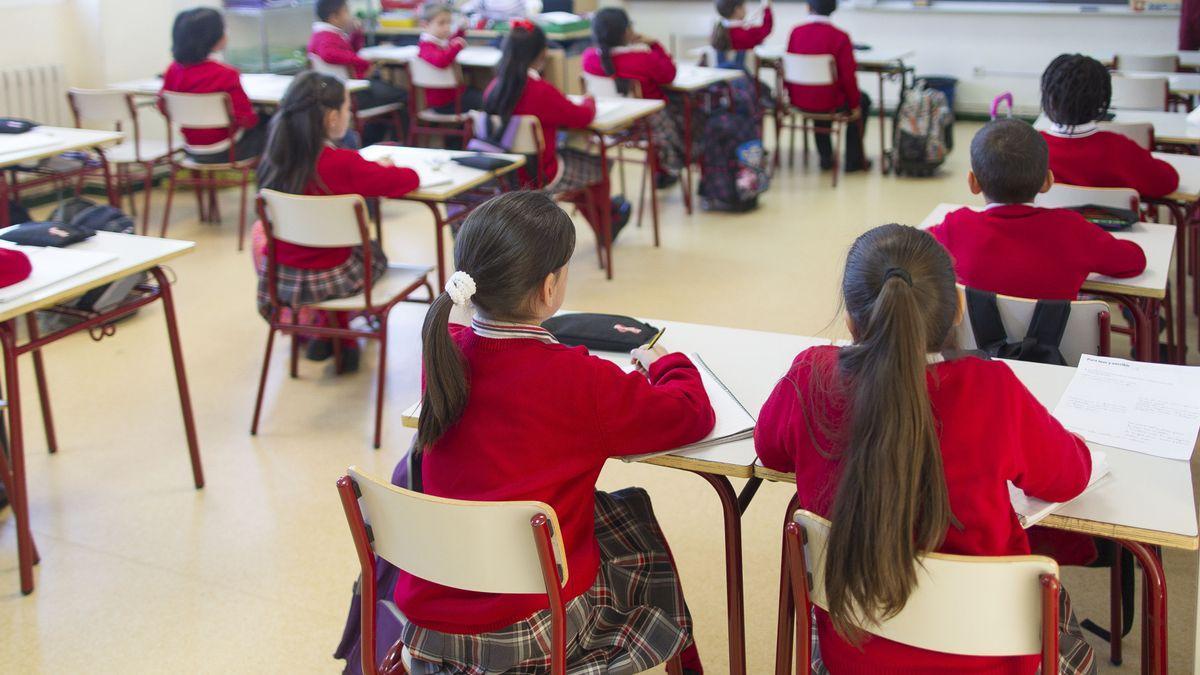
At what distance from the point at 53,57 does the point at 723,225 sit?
3.54 m

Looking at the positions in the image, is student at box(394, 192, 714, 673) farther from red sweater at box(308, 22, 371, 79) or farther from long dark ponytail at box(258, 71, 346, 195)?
red sweater at box(308, 22, 371, 79)

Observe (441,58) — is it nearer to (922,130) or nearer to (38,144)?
(38,144)

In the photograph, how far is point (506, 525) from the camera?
148cm

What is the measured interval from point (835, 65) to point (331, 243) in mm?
3464

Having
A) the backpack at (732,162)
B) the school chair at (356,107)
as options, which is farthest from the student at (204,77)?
the backpack at (732,162)

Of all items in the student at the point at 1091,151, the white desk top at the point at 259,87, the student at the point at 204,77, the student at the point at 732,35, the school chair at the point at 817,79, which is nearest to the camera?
the student at the point at 1091,151

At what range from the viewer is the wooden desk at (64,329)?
95.0 inches

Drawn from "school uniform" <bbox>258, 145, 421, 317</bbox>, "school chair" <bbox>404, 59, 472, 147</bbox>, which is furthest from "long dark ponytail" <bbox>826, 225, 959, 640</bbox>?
"school chair" <bbox>404, 59, 472, 147</bbox>

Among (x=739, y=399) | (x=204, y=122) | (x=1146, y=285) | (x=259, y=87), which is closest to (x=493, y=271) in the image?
(x=739, y=399)

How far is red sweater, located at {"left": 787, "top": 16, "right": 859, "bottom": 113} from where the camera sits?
584 cm

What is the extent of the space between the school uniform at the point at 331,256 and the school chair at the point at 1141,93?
9.01 ft

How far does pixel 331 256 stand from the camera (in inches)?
127

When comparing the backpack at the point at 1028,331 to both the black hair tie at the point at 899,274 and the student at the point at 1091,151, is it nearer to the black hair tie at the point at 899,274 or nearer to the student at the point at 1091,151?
the black hair tie at the point at 899,274

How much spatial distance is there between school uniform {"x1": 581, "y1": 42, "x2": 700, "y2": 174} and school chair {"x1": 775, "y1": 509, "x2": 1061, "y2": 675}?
3.98m
